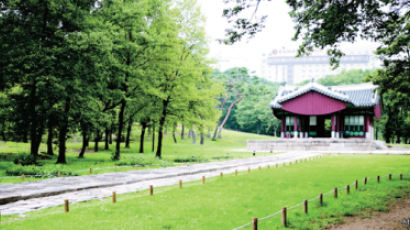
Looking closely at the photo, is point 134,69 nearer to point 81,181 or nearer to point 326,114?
point 81,181

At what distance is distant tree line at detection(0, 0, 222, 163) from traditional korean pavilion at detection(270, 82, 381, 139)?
25.1 meters

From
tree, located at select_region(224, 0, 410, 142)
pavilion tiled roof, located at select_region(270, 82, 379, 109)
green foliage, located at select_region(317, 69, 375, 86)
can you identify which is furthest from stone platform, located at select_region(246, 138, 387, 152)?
green foliage, located at select_region(317, 69, 375, 86)

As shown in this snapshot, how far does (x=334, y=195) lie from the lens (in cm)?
1179

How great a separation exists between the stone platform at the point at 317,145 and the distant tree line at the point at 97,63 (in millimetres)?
19697

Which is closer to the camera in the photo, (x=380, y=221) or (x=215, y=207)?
(x=380, y=221)

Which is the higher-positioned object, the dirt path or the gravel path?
the dirt path

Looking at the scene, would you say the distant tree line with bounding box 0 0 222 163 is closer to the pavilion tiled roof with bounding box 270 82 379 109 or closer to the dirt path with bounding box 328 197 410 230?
the dirt path with bounding box 328 197 410 230

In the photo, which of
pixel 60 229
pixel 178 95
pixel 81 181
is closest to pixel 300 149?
pixel 178 95

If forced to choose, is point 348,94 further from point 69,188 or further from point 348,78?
point 69,188

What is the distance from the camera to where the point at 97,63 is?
21.0 m

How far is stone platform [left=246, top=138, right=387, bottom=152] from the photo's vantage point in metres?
44.5

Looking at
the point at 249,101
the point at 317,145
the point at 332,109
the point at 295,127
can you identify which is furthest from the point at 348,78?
the point at 317,145

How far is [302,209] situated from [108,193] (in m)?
7.57

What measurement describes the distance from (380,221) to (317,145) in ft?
129
